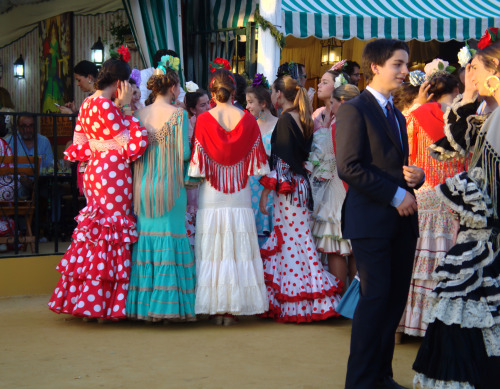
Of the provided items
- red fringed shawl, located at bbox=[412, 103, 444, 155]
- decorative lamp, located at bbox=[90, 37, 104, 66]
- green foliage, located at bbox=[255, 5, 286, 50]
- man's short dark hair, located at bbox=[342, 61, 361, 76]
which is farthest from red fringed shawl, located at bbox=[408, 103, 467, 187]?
decorative lamp, located at bbox=[90, 37, 104, 66]

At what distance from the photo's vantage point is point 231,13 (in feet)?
31.3

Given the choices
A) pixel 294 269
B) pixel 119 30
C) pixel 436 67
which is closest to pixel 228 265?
pixel 294 269

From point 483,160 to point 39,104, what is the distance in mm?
11330

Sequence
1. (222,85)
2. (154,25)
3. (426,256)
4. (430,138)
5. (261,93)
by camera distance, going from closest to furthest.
→ (426,256)
(430,138)
(222,85)
(261,93)
(154,25)

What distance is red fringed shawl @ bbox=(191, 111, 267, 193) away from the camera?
5.61m

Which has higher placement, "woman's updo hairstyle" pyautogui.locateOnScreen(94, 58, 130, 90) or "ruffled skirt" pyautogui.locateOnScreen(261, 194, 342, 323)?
"woman's updo hairstyle" pyautogui.locateOnScreen(94, 58, 130, 90)

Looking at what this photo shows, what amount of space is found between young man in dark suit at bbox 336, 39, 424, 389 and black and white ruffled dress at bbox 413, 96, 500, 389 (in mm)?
235

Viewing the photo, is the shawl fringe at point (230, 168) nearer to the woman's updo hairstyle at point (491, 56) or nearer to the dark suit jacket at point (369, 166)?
the dark suit jacket at point (369, 166)

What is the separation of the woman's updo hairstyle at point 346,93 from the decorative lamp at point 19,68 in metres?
9.42

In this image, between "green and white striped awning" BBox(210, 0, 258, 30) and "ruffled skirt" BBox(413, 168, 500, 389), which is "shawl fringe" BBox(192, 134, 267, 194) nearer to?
"ruffled skirt" BBox(413, 168, 500, 389)

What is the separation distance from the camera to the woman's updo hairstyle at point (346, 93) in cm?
609

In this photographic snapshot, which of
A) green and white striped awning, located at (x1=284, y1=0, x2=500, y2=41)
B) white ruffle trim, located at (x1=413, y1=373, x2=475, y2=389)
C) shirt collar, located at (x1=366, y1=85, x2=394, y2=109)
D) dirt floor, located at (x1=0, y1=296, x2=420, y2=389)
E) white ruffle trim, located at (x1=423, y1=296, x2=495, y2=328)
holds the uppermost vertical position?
green and white striped awning, located at (x1=284, y1=0, x2=500, y2=41)

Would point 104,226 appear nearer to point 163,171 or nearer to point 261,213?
point 163,171

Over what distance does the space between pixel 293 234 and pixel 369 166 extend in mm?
2309
